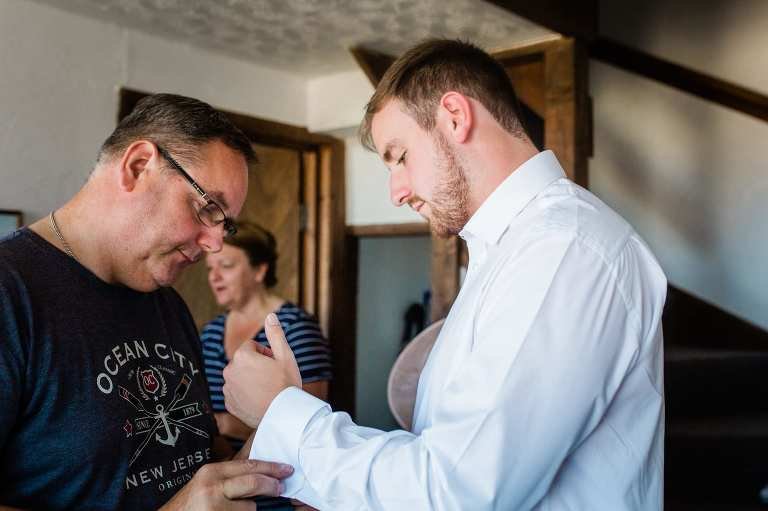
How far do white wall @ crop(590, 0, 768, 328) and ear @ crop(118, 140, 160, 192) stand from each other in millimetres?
3726

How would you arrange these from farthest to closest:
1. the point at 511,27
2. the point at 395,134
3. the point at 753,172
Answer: the point at 753,172 → the point at 511,27 → the point at 395,134

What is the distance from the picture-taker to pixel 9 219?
2590 mm

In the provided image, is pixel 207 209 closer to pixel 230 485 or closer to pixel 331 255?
pixel 230 485

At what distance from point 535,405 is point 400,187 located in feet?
1.88

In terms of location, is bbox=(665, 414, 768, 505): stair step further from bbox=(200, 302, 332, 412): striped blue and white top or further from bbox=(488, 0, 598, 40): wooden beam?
bbox=(488, 0, 598, 40): wooden beam

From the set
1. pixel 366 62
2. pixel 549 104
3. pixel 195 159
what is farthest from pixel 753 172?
pixel 195 159

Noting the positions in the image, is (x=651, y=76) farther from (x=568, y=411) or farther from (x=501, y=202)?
(x=568, y=411)

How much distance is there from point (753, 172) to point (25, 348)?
13.8ft

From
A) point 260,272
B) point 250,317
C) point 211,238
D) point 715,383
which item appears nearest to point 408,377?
point 211,238

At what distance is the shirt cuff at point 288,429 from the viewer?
1201mm

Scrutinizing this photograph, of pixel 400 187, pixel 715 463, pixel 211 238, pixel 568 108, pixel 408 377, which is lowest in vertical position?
pixel 715 463

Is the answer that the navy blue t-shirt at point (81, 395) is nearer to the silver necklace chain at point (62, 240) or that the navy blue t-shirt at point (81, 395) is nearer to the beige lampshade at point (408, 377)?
the silver necklace chain at point (62, 240)

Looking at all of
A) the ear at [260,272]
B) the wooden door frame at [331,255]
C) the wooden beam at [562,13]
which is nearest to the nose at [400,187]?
the wooden beam at [562,13]

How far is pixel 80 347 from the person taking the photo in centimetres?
133
